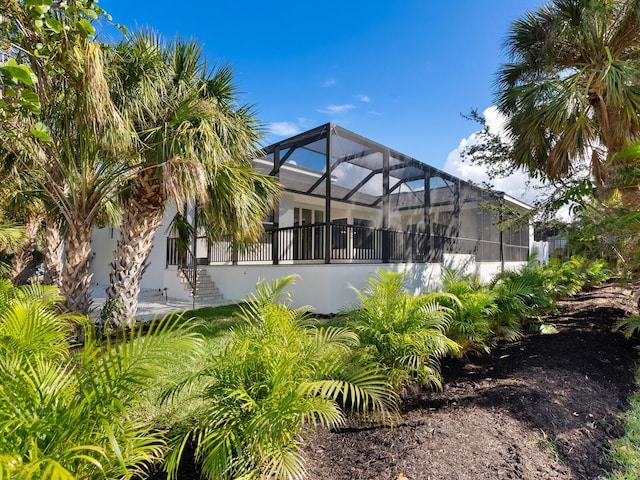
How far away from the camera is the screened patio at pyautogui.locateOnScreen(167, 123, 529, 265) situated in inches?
334

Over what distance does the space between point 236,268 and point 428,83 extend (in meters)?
8.14

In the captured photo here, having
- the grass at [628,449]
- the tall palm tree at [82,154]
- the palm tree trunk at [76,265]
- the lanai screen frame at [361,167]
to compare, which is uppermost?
the lanai screen frame at [361,167]

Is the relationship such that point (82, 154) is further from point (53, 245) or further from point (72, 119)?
point (53, 245)

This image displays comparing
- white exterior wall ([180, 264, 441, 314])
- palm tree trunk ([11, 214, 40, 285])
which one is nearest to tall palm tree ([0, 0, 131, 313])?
palm tree trunk ([11, 214, 40, 285])

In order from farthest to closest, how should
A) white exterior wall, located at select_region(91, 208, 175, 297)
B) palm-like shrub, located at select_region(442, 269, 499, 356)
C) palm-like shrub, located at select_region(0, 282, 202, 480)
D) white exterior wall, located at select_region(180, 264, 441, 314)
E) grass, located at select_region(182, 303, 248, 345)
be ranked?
white exterior wall, located at select_region(91, 208, 175, 297) → white exterior wall, located at select_region(180, 264, 441, 314) → grass, located at select_region(182, 303, 248, 345) → palm-like shrub, located at select_region(442, 269, 499, 356) → palm-like shrub, located at select_region(0, 282, 202, 480)

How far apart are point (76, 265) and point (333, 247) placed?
18.4ft

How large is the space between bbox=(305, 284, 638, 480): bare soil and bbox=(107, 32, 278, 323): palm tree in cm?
392

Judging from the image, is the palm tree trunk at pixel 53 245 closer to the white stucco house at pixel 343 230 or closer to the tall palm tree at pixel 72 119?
the tall palm tree at pixel 72 119

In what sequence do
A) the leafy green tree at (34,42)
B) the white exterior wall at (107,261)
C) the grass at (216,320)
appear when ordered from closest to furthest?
the leafy green tree at (34,42)
the grass at (216,320)
the white exterior wall at (107,261)

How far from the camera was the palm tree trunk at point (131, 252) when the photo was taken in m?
6.20

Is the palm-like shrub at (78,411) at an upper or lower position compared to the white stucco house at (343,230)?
lower

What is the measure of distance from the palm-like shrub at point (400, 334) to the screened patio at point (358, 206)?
13.7 feet

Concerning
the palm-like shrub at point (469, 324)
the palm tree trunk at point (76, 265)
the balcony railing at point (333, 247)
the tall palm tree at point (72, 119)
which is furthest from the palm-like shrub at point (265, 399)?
the balcony railing at point (333, 247)

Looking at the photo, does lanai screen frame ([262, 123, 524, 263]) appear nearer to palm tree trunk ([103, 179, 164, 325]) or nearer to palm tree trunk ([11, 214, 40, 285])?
palm tree trunk ([103, 179, 164, 325])
